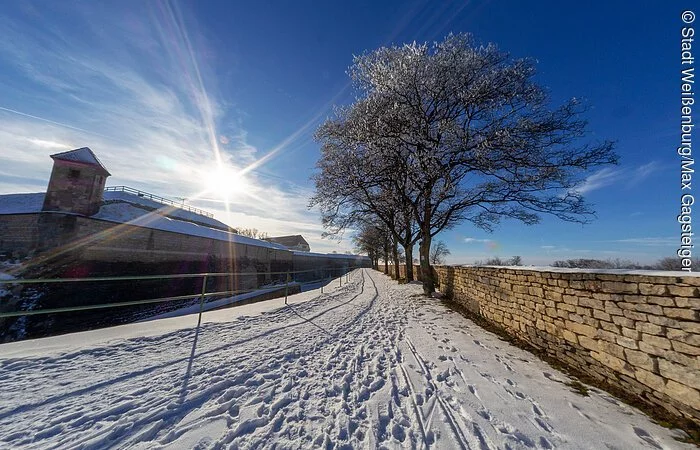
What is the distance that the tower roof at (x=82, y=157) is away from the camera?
16131 millimetres

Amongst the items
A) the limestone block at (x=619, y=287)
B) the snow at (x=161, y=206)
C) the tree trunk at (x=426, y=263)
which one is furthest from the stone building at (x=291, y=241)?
the limestone block at (x=619, y=287)

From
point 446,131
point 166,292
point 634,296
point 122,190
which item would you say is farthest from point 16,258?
point 634,296

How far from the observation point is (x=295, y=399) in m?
2.71

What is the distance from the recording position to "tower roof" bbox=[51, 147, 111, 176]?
16131 millimetres

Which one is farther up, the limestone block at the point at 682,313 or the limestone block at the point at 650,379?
the limestone block at the point at 682,313

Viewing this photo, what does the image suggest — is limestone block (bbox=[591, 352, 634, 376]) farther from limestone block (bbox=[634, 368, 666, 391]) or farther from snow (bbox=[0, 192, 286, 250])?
snow (bbox=[0, 192, 286, 250])

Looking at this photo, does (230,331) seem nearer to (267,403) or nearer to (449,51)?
(267,403)

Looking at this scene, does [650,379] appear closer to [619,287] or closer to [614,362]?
[614,362]

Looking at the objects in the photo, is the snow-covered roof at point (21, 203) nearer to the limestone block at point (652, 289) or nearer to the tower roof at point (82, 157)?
the tower roof at point (82, 157)

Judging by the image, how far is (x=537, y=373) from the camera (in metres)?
3.49

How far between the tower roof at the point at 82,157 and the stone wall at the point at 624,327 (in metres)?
25.5

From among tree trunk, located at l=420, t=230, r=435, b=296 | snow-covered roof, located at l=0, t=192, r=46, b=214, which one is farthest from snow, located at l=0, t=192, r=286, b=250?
tree trunk, located at l=420, t=230, r=435, b=296

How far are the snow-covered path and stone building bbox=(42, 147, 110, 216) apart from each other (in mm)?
18312

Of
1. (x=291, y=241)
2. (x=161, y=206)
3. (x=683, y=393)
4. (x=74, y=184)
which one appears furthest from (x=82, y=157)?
(x=291, y=241)
